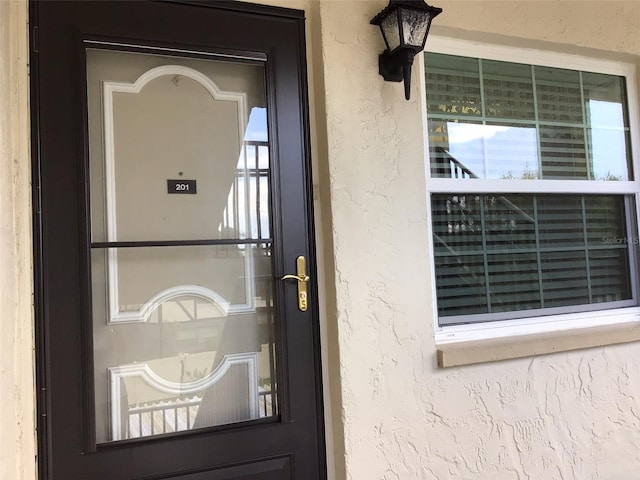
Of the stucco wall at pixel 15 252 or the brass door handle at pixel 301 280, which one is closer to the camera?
the stucco wall at pixel 15 252

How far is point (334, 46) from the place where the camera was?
1.94 metres

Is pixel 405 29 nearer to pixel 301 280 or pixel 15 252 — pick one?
pixel 301 280

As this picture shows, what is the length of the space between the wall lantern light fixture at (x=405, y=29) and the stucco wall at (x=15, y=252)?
128 centimetres

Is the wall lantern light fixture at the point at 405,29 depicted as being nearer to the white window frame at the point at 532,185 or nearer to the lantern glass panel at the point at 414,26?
the lantern glass panel at the point at 414,26

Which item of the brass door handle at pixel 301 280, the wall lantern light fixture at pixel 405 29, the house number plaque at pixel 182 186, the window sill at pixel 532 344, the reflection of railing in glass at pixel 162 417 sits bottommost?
the reflection of railing in glass at pixel 162 417

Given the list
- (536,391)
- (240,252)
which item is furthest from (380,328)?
(536,391)

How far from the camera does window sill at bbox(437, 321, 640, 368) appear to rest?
203 centimetres

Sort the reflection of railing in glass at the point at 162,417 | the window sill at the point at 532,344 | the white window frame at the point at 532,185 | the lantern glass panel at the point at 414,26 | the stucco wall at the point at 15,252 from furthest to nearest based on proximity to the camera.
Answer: the white window frame at the point at 532,185, the window sill at the point at 532,344, the lantern glass panel at the point at 414,26, the reflection of railing in glass at the point at 162,417, the stucco wall at the point at 15,252

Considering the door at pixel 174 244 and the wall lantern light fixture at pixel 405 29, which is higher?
the wall lantern light fixture at pixel 405 29

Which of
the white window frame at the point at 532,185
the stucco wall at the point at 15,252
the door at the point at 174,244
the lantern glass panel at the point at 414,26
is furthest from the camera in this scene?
the white window frame at the point at 532,185

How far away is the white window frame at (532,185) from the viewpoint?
2.18 m

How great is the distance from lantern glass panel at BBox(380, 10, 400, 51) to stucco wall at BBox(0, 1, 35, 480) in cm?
128

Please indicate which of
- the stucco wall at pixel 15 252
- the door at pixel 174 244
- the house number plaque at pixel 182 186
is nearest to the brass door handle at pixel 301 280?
the door at pixel 174 244

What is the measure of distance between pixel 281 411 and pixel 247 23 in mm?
1502
